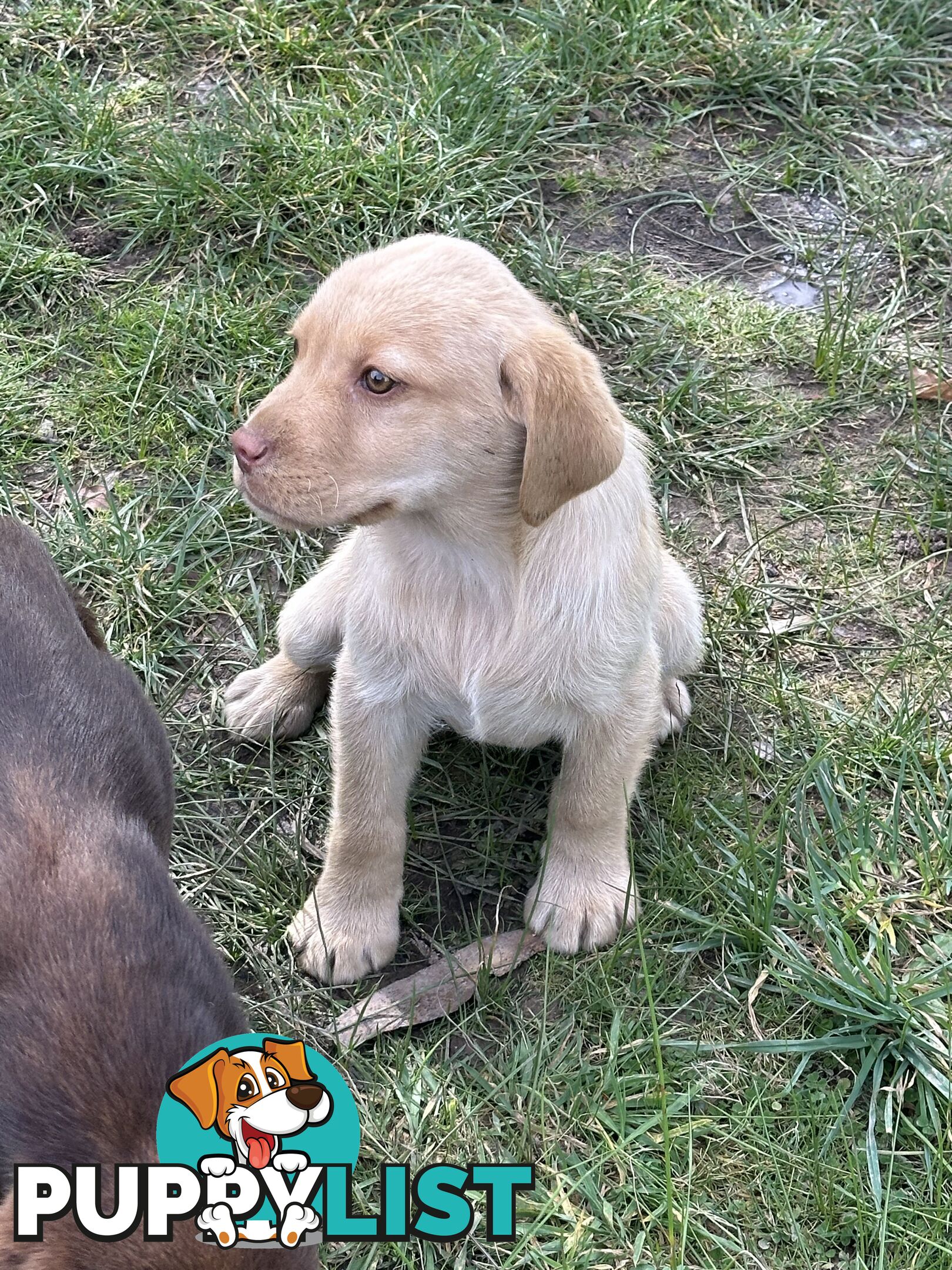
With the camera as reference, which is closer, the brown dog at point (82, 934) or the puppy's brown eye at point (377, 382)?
the brown dog at point (82, 934)

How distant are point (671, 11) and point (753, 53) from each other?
388 millimetres

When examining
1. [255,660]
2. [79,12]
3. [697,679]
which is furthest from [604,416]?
[79,12]

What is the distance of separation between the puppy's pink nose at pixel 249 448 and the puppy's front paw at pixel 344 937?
1.21 metres

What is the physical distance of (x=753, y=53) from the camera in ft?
18.2

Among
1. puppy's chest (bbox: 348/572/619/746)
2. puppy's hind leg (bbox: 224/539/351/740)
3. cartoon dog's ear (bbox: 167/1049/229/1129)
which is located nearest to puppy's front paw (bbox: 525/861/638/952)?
puppy's chest (bbox: 348/572/619/746)

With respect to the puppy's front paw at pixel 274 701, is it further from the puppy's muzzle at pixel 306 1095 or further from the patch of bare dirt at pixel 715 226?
the patch of bare dirt at pixel 715 226

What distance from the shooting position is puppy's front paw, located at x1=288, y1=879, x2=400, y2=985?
332 cm

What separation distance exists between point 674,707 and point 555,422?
56.1 inches

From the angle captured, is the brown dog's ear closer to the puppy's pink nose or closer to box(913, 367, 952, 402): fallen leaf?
the puppy's pink nose

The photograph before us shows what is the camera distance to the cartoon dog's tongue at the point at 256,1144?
2.04m

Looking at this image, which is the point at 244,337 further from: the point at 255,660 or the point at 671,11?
the point at 671,11

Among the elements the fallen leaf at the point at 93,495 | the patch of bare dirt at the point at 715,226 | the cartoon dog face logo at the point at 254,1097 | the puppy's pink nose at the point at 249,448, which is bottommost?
the fallen leaf at the point at 93,495

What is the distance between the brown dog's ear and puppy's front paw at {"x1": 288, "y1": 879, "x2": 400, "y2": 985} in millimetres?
1115

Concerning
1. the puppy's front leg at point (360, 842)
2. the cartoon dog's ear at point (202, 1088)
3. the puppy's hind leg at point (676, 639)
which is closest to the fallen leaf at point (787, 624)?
the puppy's hind leg at point (676, 639)
